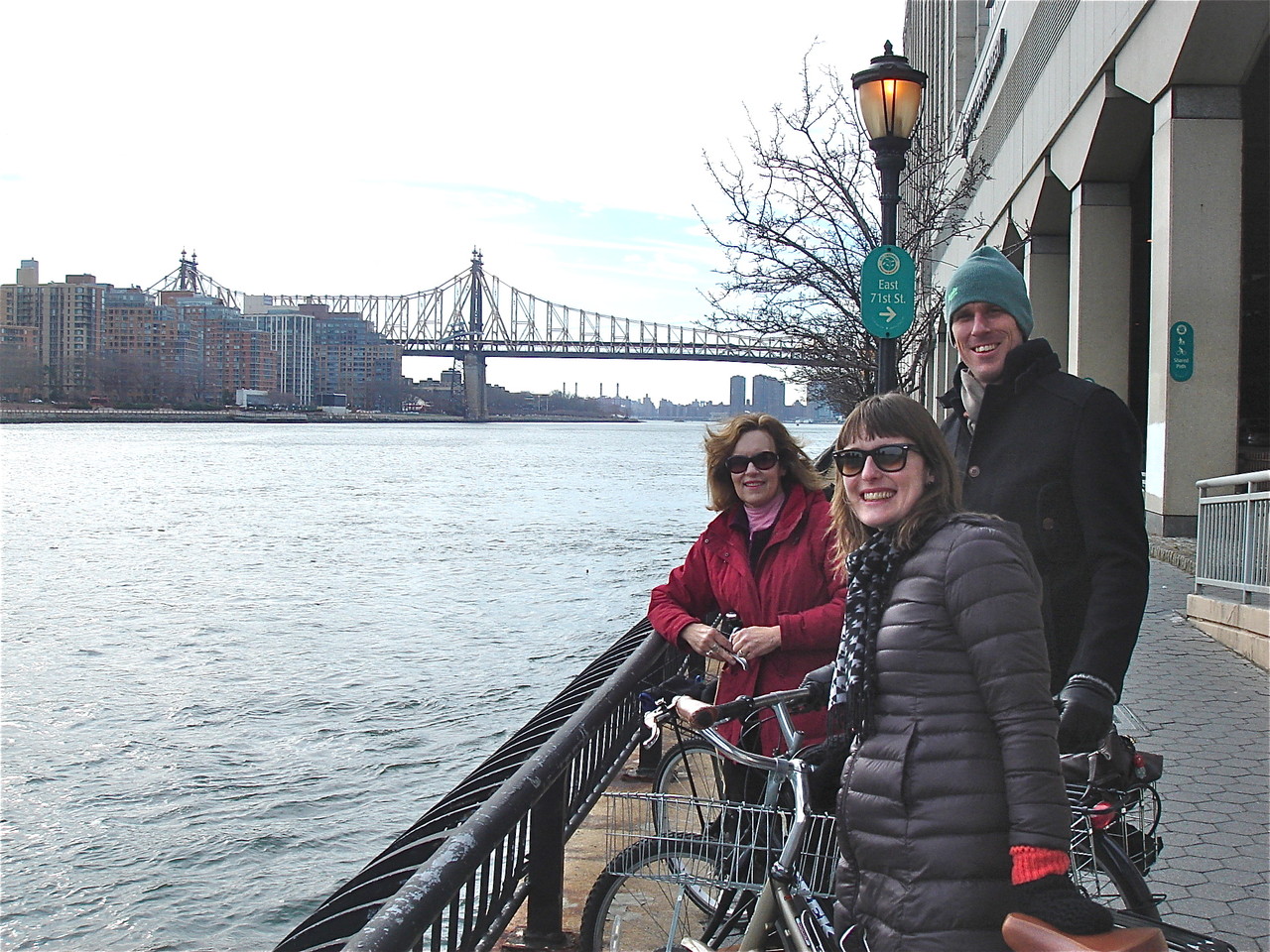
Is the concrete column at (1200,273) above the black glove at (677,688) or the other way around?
above

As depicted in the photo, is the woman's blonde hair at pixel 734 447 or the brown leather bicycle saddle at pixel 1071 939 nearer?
the brown leather bicycle saddle at pixel 1071 939

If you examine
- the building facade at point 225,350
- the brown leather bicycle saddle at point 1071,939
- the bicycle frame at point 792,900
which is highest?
the building facade at point 225,350

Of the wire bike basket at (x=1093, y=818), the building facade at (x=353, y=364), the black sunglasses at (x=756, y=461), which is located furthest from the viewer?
the building facade at (x=353, y=364)

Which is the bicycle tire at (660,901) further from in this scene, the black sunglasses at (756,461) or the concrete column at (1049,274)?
the concrete column at (1049,274)

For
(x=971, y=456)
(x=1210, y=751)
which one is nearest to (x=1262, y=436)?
(x=1210, y=751)

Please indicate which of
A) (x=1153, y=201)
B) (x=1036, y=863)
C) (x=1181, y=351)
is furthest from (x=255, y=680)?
(x=1036, y=863)

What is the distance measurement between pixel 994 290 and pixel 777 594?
43.3 inches

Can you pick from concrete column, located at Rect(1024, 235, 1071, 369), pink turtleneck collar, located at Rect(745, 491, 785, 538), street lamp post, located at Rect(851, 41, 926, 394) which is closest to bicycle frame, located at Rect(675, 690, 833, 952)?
pink turtleneck collar, located at Rect(745, 491, 785, 538)

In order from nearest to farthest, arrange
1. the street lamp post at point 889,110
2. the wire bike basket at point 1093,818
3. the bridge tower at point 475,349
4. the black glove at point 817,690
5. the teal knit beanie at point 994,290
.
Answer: the wire bike basket at point 1093,818 < the black glove at point 817,690 < the teal knit beanie at point 994,290 < the street lamp post at point 889,110 < the bridge tower at point 475,349

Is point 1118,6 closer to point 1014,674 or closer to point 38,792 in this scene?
point 38,792

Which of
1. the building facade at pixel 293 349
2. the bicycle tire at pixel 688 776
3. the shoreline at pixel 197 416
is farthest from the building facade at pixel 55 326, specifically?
the bicycle tire at pixel 688 776

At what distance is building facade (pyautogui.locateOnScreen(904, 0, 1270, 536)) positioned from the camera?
1388 cm

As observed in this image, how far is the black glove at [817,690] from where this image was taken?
2.74m

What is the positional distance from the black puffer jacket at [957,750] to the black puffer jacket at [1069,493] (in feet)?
2.02
